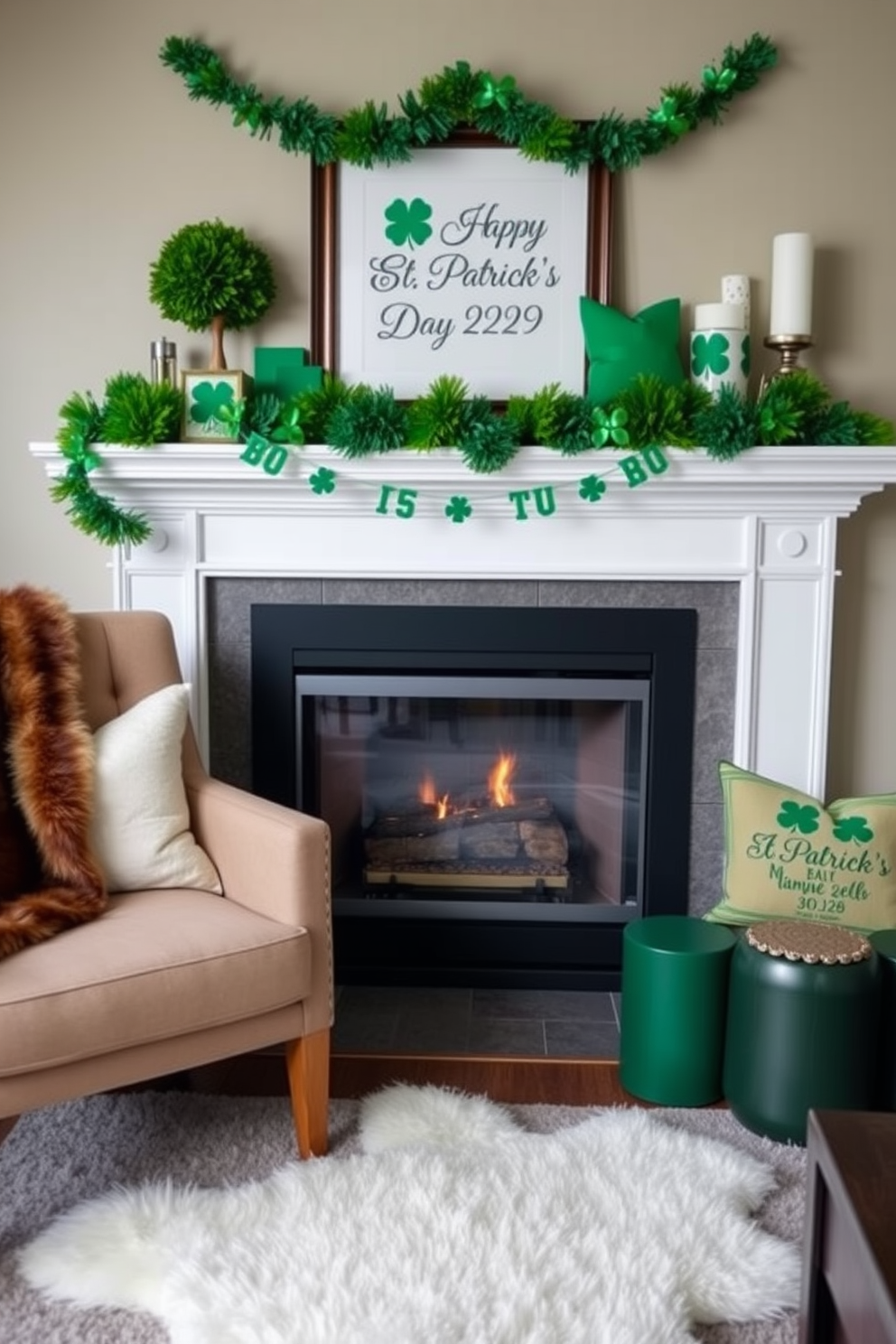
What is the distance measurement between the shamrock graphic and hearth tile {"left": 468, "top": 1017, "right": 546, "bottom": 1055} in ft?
5.51

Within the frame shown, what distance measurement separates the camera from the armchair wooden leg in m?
1.91

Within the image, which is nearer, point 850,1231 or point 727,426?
point 850,1231

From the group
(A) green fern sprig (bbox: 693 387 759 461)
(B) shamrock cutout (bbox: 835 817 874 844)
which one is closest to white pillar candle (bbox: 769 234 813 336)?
(A) green fern sprig (bbox: 693 387 759 461)

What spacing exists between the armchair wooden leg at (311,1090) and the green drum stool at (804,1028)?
0.73 metres

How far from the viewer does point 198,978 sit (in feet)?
5.75

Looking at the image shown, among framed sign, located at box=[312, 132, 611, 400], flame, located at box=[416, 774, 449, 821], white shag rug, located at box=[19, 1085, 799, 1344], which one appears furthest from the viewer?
flame, located at box=[416, 774, 449, 821]

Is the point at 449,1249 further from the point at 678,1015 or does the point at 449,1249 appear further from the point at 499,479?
the point at 499,479

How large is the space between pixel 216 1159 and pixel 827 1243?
3.42 ft

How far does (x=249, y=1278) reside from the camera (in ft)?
5.13

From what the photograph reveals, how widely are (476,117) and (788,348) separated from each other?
2.67 ft

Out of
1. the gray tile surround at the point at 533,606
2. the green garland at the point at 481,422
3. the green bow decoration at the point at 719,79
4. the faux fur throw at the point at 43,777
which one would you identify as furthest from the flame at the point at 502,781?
the green bow decoration at the point at 719,79

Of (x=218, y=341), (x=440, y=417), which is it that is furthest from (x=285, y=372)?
(x=440, y=417)

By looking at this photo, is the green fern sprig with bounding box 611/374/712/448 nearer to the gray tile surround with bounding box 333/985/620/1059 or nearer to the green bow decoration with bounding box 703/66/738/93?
the green bow decoration with bounding box 703/66/738/93

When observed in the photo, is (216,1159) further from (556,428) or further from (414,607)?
(556,428)
